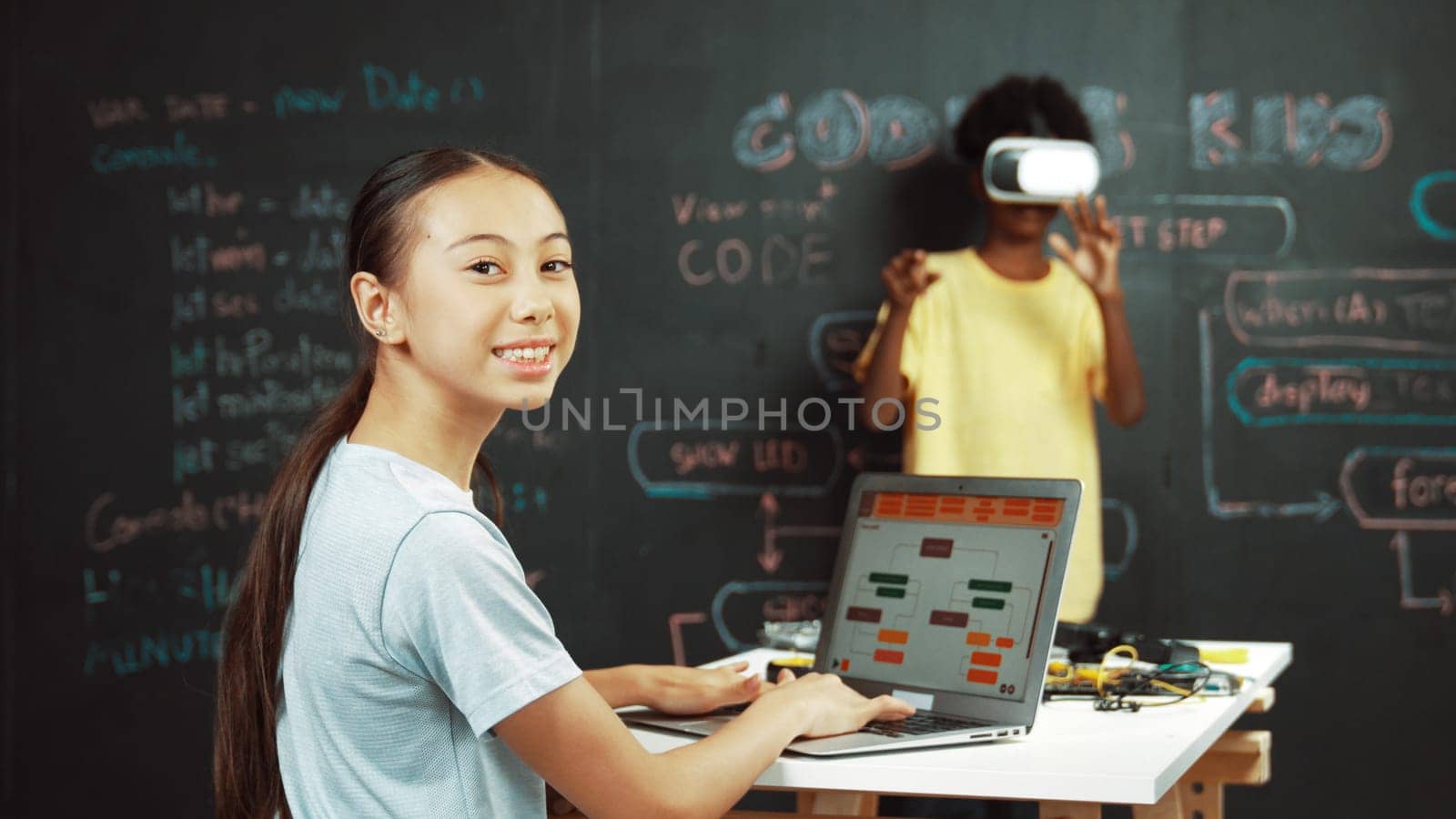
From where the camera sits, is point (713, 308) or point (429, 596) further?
point (713, 308)

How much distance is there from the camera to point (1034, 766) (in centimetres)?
152

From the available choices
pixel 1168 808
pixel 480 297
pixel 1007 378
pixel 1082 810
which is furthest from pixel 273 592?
pixel 1007 378

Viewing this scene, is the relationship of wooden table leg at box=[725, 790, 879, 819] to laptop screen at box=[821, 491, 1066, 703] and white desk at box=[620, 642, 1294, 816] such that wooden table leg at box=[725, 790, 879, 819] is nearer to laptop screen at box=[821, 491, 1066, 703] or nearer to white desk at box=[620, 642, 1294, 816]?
laptop screen at box=[821, 491, 1066, 703]

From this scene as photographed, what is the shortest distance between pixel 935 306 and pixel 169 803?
2286 mm

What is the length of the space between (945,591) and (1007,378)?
1713 millimetres

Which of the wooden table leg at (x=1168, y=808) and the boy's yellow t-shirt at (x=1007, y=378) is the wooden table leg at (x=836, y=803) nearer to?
the wooden table leg at (x=1168, y=808)

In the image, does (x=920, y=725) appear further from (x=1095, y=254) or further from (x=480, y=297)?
(x=1095, y=254)

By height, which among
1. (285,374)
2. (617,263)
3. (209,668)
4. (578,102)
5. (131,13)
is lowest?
(209,668)

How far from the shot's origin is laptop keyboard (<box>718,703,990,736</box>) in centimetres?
165

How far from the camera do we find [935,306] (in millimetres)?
3520

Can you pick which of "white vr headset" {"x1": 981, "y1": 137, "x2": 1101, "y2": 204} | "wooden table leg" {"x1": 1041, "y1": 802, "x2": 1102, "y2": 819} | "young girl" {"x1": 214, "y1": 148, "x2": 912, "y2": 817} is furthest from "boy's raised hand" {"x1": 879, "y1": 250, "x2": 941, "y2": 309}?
"young girl" {"x1": 214, "y1": 148, "x2": 912, "y2": 817}

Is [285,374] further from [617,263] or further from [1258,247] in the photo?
[1258,247]

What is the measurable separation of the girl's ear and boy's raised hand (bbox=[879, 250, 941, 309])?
2053mm

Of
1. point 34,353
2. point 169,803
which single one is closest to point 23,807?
point 169,803
